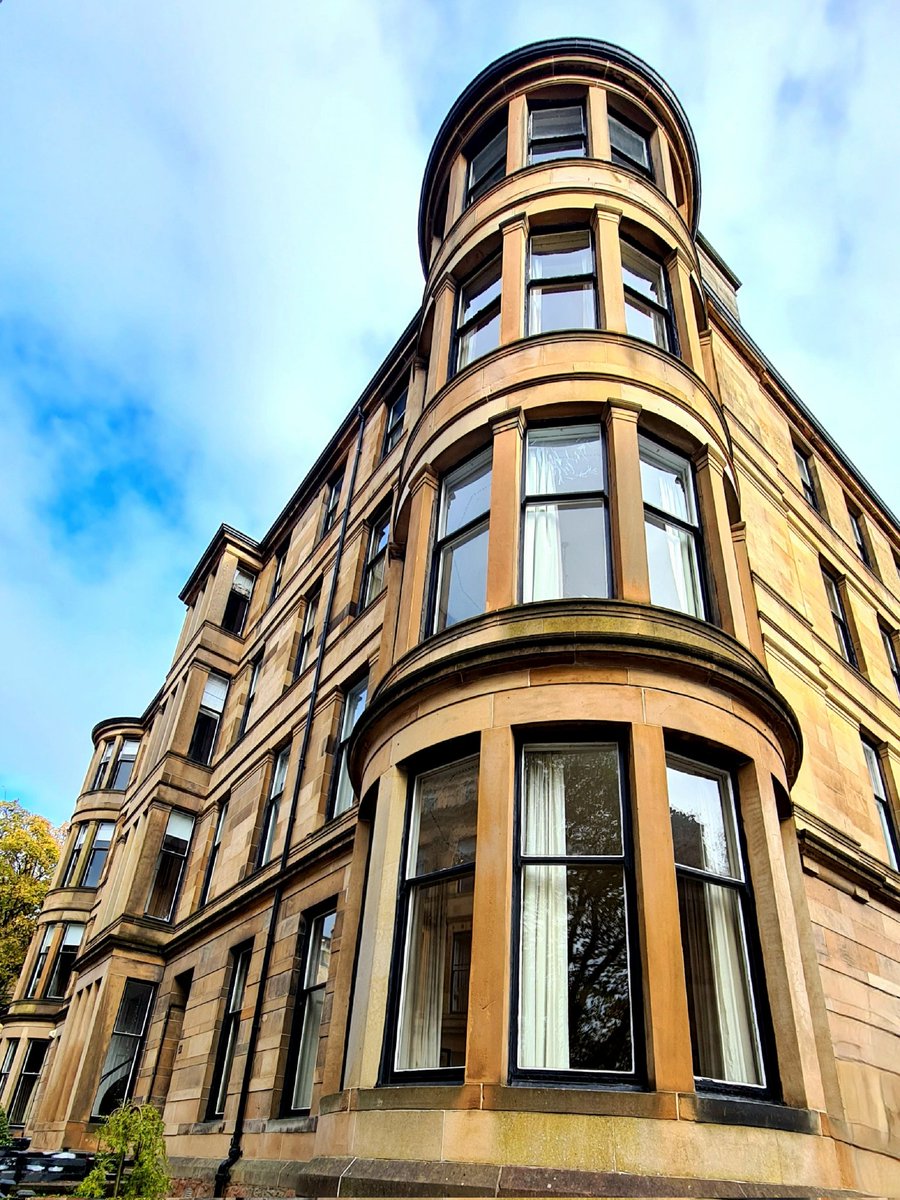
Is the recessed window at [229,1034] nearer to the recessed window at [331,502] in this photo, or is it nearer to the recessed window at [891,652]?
the recessed window at [331,502]

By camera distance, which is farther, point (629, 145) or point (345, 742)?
point (629, 145)

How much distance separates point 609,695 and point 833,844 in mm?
5348

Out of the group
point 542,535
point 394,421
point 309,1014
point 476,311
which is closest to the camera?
point 542,535

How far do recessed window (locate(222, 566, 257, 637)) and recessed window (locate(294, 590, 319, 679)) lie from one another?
5.78 meters

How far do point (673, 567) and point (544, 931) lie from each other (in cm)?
461

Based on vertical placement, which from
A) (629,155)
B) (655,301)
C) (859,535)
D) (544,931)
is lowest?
(544,931)

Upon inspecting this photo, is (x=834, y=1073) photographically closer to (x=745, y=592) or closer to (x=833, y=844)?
(x=833, y=844)

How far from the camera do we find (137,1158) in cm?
1146

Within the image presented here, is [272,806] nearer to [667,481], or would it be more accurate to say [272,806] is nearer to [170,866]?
[170,866]

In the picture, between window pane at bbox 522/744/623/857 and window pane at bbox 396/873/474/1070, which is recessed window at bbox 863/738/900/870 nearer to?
window pane at bbox 522/744/623/857

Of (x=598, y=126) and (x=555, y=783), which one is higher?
(x=598, y=126)

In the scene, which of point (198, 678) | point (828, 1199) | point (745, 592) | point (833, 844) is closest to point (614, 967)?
point (828, 1199)

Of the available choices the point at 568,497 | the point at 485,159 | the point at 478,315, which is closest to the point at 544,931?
the point at 568,497

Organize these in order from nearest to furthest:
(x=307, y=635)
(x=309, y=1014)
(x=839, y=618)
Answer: (x=309, y=1014), (x=839, y=618), (x=307, y=635)
